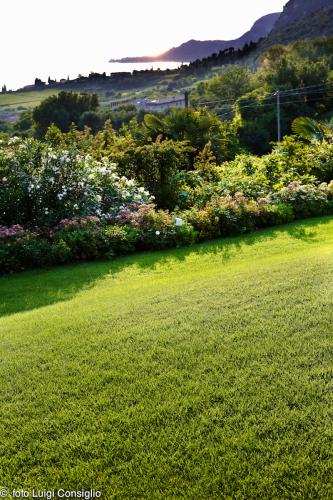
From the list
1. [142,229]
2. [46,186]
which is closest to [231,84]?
[46,186]

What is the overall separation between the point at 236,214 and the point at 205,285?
3700 millimetres

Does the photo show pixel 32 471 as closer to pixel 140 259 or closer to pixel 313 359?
pixel 313 359

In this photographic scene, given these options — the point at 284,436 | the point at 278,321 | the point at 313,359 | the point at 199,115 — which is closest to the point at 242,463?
the point at 284,436

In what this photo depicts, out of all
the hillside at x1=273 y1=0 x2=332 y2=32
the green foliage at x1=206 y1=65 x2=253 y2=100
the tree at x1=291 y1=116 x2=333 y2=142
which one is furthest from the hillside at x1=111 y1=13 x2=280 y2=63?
the tree at x1=291 y1=116 x2=333 y2=142

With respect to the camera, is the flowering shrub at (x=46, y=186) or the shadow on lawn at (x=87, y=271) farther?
the flowering shrub at (x=46, y=186)

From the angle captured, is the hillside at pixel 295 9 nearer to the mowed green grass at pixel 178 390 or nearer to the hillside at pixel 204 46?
the hillside at pixel 204 46

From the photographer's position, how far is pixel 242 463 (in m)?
2.40

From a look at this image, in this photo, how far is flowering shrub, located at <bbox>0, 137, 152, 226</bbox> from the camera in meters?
8.34

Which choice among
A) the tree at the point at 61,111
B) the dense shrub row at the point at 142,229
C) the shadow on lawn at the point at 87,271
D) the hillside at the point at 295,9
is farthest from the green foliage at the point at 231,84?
the hillside at the point at 295,9

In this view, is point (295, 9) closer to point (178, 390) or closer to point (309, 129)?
point (309, 129)

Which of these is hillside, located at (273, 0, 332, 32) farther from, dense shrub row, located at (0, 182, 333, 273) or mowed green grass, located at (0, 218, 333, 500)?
mowed green grass, located at (0, 218, 333, 500)

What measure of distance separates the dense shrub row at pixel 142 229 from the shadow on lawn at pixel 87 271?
29 centimetres

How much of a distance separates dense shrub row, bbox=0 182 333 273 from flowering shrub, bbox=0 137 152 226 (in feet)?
1.60

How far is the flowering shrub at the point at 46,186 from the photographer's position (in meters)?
8.34
